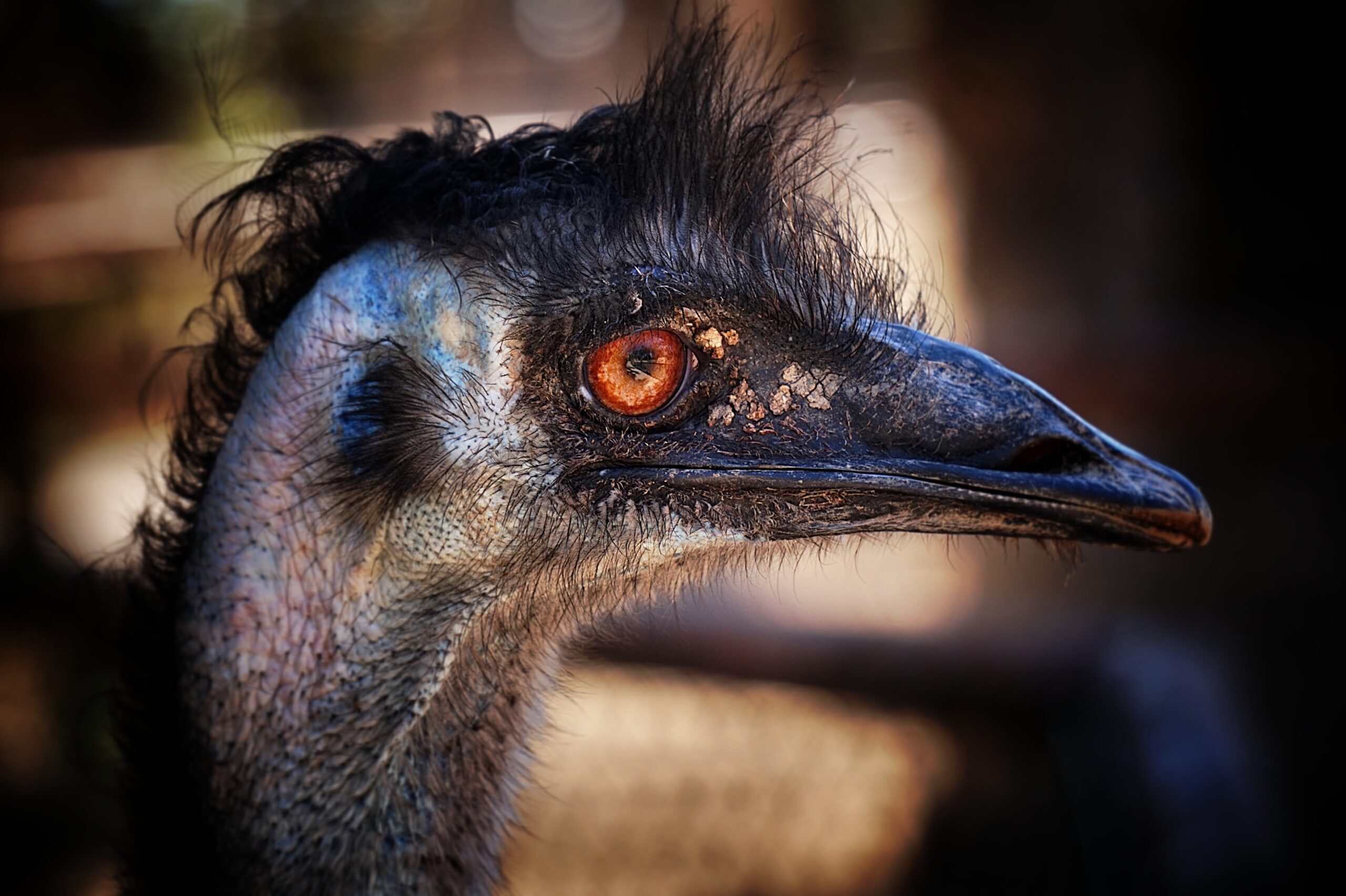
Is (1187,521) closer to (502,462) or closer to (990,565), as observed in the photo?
(502,462)

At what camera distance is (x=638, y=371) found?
1408 mm

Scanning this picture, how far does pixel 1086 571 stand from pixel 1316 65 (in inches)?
83.9

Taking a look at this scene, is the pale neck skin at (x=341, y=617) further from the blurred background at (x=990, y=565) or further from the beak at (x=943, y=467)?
the blurred background at (x=990, y=565)

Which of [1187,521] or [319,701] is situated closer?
[1187,521]

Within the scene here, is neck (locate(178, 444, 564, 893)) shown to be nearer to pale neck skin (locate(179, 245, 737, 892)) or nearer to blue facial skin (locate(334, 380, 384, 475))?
pale neck skin (locate(179, 245, 737, 892))

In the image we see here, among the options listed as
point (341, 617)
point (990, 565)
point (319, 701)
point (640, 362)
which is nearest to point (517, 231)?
point (640, 362)

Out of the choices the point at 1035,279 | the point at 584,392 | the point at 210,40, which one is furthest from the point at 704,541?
the point at 210,40

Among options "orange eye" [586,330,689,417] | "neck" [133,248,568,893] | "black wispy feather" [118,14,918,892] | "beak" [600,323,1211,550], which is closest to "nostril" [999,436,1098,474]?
"beak" [600,323,1211,550]

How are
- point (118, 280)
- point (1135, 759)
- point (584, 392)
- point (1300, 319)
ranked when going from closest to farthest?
point (584, 392) < point (1135, 759) < point (1300, 319) < point (118, 280)

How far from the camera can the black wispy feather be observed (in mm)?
1435

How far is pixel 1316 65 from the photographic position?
13.3 ft

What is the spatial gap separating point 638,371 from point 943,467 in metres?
0.41

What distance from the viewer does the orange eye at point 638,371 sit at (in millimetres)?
1403

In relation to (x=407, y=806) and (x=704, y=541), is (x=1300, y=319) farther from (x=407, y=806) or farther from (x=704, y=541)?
(x=407, y=806)
